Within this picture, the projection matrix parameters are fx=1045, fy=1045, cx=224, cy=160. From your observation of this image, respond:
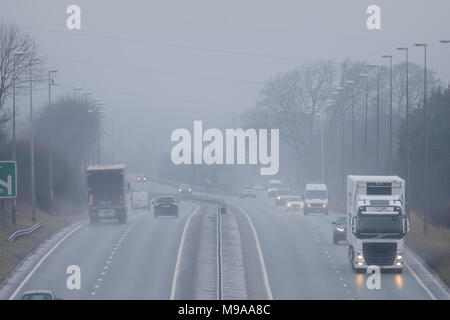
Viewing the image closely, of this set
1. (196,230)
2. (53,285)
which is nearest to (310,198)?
(196,230)

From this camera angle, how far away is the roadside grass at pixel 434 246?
41.7 meters

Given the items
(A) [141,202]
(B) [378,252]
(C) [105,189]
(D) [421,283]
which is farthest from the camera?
(A) [141,202]

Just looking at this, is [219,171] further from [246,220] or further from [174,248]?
[174,248]

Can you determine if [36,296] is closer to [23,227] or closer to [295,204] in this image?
[23,227]

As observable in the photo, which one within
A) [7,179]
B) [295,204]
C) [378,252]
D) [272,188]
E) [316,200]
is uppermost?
[7,179]

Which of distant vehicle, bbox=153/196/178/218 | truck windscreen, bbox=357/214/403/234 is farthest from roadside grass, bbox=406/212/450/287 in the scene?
distant vehicle, bbox=153/196/178/218

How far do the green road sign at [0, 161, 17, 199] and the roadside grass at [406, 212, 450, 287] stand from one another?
18.1 metres

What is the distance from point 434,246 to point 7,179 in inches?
784

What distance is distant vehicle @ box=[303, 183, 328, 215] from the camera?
76062mm

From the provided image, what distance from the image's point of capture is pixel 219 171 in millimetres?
145500

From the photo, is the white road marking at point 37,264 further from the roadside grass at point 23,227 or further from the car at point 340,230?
the car at point 340,230

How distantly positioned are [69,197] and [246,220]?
25.5 meters

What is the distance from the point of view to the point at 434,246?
49125 mm

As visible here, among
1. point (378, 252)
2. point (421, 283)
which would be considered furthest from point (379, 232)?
point (421, 283)
